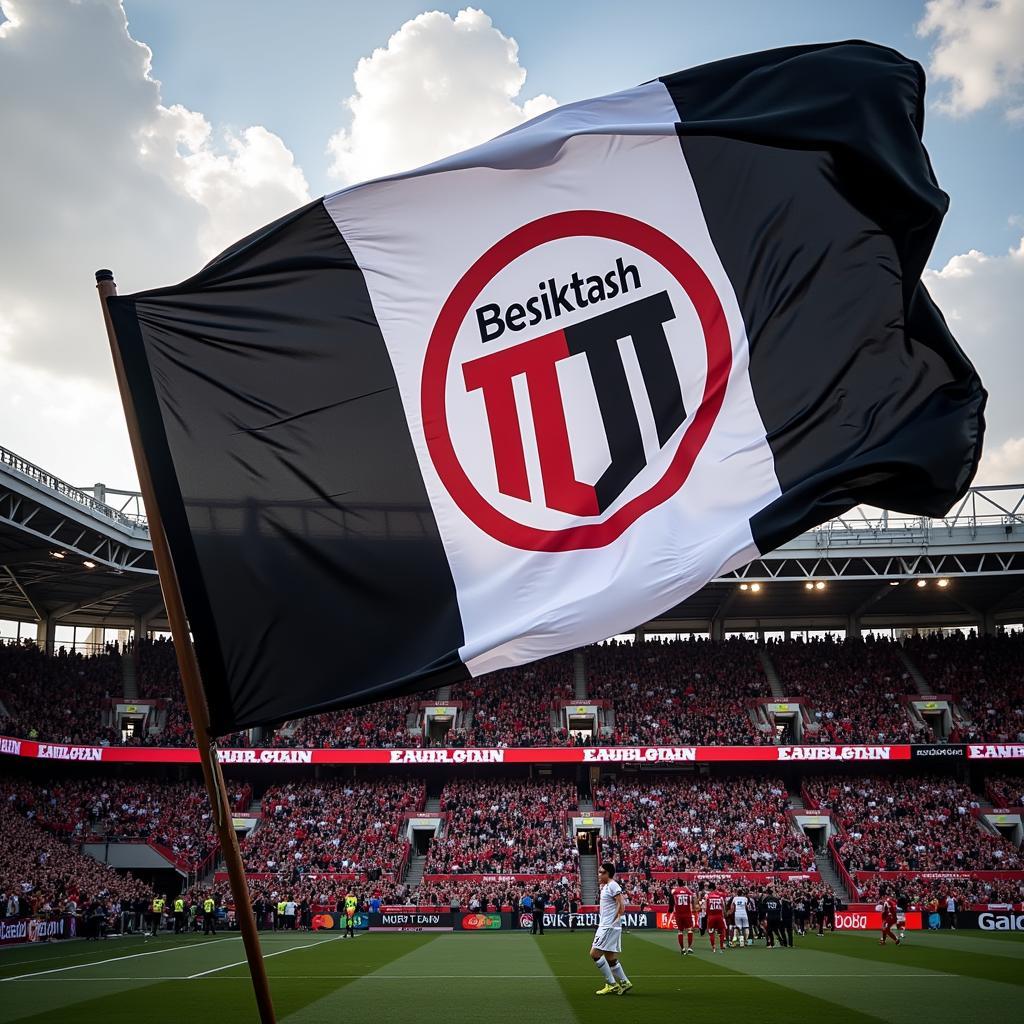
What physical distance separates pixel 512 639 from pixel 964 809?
46.9m

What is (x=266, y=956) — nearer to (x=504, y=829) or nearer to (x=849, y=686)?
(x=504, y=829)

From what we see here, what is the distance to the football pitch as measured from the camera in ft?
45.9

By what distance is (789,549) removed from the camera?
4784 cm

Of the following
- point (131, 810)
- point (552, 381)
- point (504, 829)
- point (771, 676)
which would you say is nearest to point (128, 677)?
point (131, 810)

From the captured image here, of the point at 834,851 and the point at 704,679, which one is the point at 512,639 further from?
the point at 704,679

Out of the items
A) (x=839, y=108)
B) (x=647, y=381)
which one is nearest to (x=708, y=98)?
(x=839, y=108)

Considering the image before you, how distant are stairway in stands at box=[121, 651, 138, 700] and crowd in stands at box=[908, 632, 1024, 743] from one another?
40119 mm

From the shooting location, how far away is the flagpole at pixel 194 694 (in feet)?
12.7

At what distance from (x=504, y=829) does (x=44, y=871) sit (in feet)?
60.1

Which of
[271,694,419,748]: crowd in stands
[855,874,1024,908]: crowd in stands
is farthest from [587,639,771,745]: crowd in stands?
[271,694,419,748]: crowd in stands

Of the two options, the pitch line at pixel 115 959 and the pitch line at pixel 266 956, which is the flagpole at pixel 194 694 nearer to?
the pitch line at pixel 266 956

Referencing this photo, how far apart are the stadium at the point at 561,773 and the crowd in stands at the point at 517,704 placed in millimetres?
177

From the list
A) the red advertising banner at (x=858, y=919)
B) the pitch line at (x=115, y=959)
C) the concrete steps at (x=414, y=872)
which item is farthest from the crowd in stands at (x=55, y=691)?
the red advertising banner at (x=858, y=919)

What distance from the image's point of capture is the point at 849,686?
→ 174 ft
